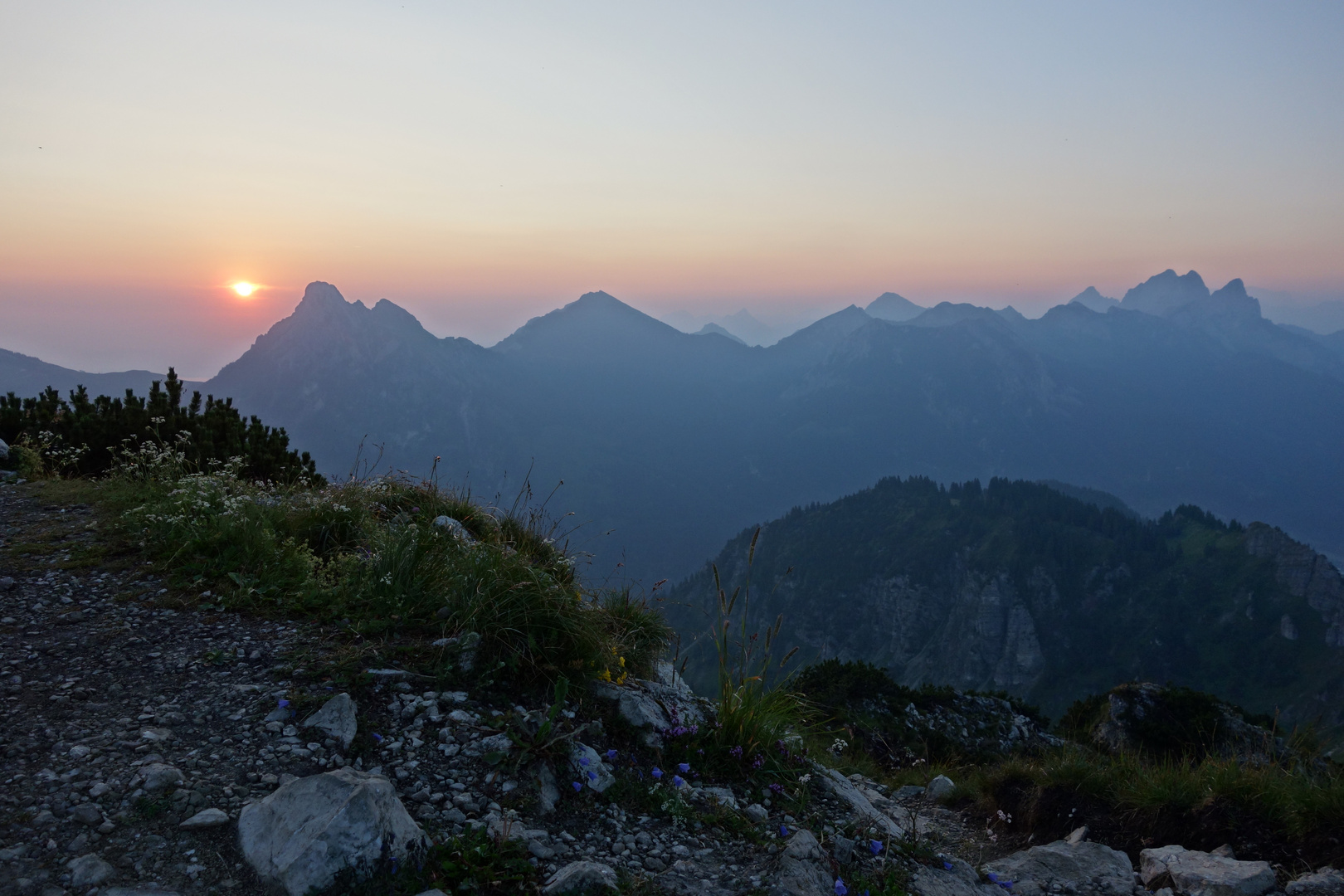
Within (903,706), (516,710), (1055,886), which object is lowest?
(903,706)

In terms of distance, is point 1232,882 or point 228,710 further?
point 1232,882

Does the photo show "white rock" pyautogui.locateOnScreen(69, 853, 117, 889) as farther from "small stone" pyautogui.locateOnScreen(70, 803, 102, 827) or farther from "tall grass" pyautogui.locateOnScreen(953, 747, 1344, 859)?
"tall grass" pyautogui.locateOnScreen(953, 747, 1344, 859)

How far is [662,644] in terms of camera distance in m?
8.02

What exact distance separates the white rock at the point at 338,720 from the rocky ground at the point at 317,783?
0.05 feet

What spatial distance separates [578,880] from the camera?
4.12m

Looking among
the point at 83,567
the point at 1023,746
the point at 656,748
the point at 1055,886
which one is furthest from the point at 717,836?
the point at 1023,746

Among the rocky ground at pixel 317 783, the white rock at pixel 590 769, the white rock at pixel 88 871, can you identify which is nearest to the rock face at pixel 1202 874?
the rocky ground at pixel 317 783

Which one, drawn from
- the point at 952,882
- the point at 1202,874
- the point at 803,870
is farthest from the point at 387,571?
the point at 1202,874

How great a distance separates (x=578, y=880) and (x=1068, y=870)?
505 centimetres

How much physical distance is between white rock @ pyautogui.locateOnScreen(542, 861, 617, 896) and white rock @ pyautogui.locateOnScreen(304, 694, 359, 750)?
1.96 meters

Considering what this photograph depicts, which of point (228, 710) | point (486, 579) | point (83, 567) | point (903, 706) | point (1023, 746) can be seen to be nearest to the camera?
point (228, 710)

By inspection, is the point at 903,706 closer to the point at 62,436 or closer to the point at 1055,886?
the point at 1055,886

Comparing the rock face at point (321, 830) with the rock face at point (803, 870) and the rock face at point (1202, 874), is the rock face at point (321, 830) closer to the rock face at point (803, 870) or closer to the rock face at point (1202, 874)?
the rock face at point (803, 870)

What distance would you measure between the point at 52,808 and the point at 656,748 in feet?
13.4
